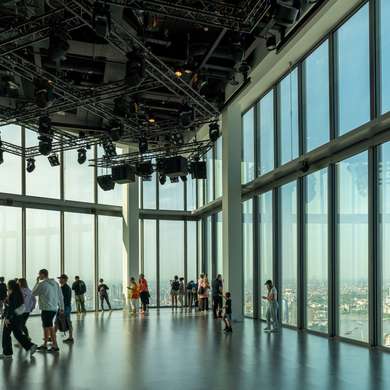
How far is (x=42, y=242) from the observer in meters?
21.7

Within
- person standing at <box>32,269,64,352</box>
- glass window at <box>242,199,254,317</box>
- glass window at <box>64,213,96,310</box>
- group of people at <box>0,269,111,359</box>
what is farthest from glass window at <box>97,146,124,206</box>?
person standing at <box>32,269,64,352</box>

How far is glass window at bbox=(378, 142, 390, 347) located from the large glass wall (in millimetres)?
3988

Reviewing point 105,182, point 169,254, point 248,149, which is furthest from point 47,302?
point 169,254

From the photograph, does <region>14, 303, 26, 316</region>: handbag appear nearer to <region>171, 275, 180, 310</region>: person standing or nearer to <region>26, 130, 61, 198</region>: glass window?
<region>26, 130, 61, 198</region>: glass window

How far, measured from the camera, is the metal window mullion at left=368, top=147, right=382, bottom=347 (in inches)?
444

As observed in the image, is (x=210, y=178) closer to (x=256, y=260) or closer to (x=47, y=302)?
(x=256, y=260)

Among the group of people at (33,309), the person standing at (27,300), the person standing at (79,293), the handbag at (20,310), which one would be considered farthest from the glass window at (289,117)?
the person standing at (79,293)

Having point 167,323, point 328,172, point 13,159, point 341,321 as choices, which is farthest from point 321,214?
point 13,159

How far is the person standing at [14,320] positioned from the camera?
1015 centimetres

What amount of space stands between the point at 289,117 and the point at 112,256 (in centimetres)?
1214

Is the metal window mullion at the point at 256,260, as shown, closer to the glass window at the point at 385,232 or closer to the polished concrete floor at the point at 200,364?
the polished concrete floor at the point at 200,364

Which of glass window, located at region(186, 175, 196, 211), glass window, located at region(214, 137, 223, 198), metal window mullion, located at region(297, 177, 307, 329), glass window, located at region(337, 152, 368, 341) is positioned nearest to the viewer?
glass window, located at region(337, 152, 368, 341)

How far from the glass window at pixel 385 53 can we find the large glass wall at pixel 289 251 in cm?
469

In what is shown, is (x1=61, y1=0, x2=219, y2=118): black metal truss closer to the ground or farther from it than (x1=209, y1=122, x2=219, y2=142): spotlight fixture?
farther from it
